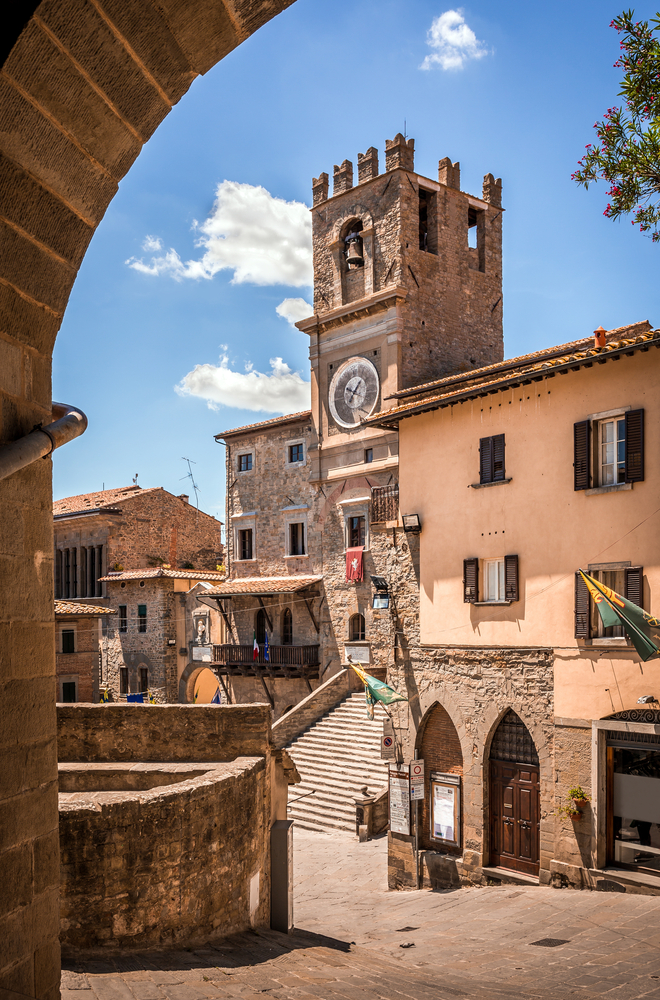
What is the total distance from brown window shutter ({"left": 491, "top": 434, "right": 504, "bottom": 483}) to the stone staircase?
34.8 feet

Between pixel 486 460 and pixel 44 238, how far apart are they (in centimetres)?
1734

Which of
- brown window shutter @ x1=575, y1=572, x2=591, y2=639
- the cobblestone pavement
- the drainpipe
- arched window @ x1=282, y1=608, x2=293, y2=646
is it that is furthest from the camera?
arched window @ x1=282, y1=608, x2=293, y2=646

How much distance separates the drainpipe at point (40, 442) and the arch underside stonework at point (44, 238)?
0.07 metres

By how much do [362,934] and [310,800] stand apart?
10.9 meters

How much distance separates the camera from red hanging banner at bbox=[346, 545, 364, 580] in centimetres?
3381

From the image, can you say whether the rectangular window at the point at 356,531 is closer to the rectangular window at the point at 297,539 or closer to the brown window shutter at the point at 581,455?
the rectangular window at the point at 297,539

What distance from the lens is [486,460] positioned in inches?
782

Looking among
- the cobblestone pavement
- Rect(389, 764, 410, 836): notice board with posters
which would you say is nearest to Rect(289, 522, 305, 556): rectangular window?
Rect(389, 764, 410, 836): notice board with posters

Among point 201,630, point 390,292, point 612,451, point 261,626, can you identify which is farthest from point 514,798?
point 201,630

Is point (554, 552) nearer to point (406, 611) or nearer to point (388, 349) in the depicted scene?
point (406, 611)

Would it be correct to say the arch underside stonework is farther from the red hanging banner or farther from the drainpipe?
the red hanging banner

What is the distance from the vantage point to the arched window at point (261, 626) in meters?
38.4

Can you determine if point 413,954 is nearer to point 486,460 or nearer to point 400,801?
point 400,801

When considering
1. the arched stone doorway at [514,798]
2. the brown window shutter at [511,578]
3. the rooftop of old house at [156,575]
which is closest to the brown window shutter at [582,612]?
the brown window shutter at [511,578]
